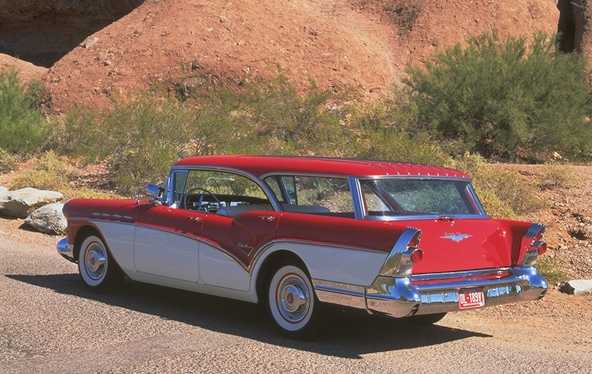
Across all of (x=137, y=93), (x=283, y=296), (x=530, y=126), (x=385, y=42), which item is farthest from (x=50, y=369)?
(x=385, y=42)

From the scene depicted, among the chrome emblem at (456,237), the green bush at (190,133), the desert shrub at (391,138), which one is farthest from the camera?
the green bush at (190,133)

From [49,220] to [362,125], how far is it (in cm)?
1122

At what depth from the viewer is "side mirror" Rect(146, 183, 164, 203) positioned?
8.62 metres

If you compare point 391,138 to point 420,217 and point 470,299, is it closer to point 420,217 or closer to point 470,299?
point 420,217

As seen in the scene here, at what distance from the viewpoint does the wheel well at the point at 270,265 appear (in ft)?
24.2

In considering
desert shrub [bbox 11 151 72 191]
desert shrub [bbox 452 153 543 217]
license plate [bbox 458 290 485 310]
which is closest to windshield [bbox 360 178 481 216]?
license plate [bbox 458 290 485 310]

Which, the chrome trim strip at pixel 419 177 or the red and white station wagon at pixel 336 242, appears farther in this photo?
the chrome trim strip at pixel 419 177

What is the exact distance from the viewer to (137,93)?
2797 centimetres

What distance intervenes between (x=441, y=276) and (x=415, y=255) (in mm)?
382

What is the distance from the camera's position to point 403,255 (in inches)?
260

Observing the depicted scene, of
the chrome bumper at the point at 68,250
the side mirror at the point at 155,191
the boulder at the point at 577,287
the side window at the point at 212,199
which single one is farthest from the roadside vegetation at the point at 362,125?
the side mirror at the point at 155,191

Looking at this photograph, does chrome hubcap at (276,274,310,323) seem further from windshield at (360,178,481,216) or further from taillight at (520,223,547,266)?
taillight at (520,223,547,266)

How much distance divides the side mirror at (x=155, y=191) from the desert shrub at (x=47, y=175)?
9.59 m

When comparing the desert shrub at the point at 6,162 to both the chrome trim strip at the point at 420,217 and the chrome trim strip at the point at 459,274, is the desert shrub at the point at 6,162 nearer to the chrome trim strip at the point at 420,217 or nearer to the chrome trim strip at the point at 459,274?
the chrome trim strip at the point at 420,217
